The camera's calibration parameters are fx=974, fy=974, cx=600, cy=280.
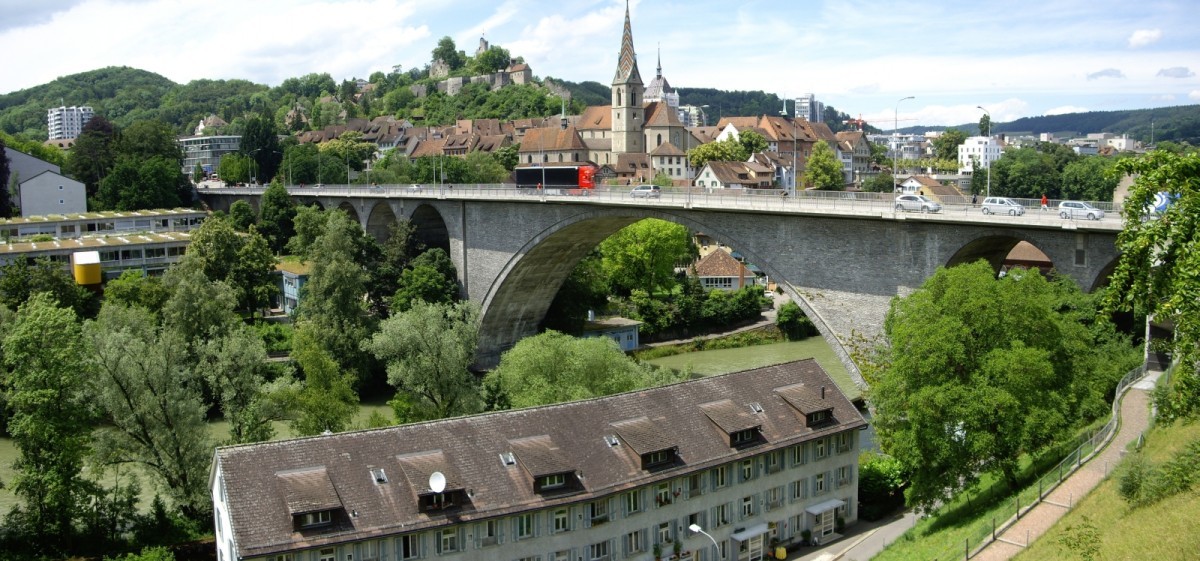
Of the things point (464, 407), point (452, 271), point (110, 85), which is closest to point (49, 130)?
point (110, 85)

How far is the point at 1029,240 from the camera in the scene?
2272 cm

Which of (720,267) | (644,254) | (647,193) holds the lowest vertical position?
(720,267)

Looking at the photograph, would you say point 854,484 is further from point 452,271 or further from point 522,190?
point 452,271

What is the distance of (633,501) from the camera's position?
62.6 feet

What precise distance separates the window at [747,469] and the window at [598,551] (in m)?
3.57

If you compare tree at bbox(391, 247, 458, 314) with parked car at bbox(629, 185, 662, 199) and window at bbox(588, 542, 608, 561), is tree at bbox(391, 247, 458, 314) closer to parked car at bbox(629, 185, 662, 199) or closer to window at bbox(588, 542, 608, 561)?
parked car at bbox(629, 185, 662, 199)

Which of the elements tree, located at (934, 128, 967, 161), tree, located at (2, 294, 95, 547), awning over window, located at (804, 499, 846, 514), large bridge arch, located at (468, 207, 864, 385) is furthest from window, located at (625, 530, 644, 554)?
tree, located at (934, 128, 967, 161)

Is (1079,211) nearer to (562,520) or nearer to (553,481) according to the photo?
(553,481)

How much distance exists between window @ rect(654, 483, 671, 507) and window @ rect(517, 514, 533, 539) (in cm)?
280

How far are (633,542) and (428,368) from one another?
11227mm

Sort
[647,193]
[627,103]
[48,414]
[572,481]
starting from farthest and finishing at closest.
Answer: [627,103] < [647,193] < [48,414] < [572,481]

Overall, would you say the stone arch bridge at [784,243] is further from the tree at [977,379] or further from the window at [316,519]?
the window at [316,519]

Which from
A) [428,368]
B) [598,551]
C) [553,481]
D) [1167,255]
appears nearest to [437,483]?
[553,481]

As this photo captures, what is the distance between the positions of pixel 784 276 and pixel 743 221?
2.48 meters
